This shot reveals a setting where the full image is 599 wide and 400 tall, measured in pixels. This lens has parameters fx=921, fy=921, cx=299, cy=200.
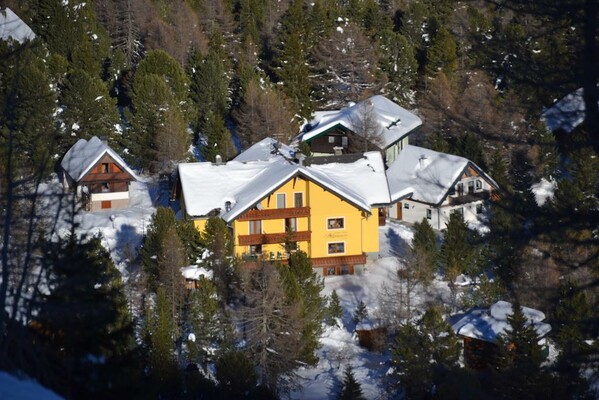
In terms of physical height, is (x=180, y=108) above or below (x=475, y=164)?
above

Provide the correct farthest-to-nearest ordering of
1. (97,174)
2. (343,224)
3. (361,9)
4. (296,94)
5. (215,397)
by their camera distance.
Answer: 1. (361,9)
2. (296,94)
3. (97,174)
4. (343,224)
5. (215,397)

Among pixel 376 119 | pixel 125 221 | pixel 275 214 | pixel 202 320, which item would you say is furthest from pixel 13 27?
pixel 376 119

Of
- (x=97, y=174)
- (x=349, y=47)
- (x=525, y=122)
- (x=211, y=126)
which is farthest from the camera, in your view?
(x=349, y=47)

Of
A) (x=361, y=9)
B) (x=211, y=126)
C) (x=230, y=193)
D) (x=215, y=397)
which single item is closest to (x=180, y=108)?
(x=211, y=126)

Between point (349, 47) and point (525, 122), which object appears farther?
point (349, 47)

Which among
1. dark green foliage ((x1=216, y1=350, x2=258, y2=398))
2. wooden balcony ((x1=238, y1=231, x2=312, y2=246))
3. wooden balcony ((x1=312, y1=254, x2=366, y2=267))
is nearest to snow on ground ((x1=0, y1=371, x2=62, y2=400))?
dark green foliage ((x1=216, y1=350, x2=258, y2=398))

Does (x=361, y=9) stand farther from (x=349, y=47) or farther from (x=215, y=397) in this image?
(x=215, y=397)

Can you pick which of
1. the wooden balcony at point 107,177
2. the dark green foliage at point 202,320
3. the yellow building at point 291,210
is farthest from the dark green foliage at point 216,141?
the dark green foliage at point 202,320
